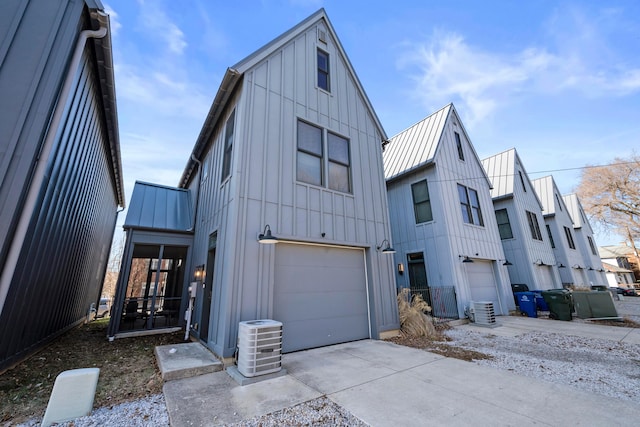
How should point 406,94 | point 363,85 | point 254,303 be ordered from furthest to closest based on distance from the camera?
point 406,94
point 363,85
point 254,303

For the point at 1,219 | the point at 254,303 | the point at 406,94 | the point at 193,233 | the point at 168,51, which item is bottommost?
the point at 254,303

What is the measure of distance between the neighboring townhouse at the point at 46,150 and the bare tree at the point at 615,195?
105 feet

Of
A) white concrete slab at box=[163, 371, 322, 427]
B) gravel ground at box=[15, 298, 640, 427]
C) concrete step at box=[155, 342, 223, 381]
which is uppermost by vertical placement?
concrete step at box=[155, 342, 223, 381]

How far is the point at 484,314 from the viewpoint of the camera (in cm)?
834

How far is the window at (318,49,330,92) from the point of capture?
7402mm

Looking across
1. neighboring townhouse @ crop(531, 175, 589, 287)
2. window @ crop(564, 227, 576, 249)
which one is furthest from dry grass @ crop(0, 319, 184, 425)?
window @ crop(564, 227, 576, 249)

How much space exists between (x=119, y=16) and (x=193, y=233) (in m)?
5.82

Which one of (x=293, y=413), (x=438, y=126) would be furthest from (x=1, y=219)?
(x=438, y=126)

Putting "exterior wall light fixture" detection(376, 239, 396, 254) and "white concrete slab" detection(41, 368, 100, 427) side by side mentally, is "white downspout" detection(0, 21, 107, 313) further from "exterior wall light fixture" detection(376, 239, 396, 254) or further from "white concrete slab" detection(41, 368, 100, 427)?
"exterior wall light fixture" detection(376, 239, 396, 254)

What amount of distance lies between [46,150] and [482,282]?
13.3 metres

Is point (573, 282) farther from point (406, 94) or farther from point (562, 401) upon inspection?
point (562, 401)

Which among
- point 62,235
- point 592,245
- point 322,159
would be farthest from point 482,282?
point 592,245

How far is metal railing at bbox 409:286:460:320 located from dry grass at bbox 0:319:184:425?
8309mm

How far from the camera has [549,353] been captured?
5.14m
